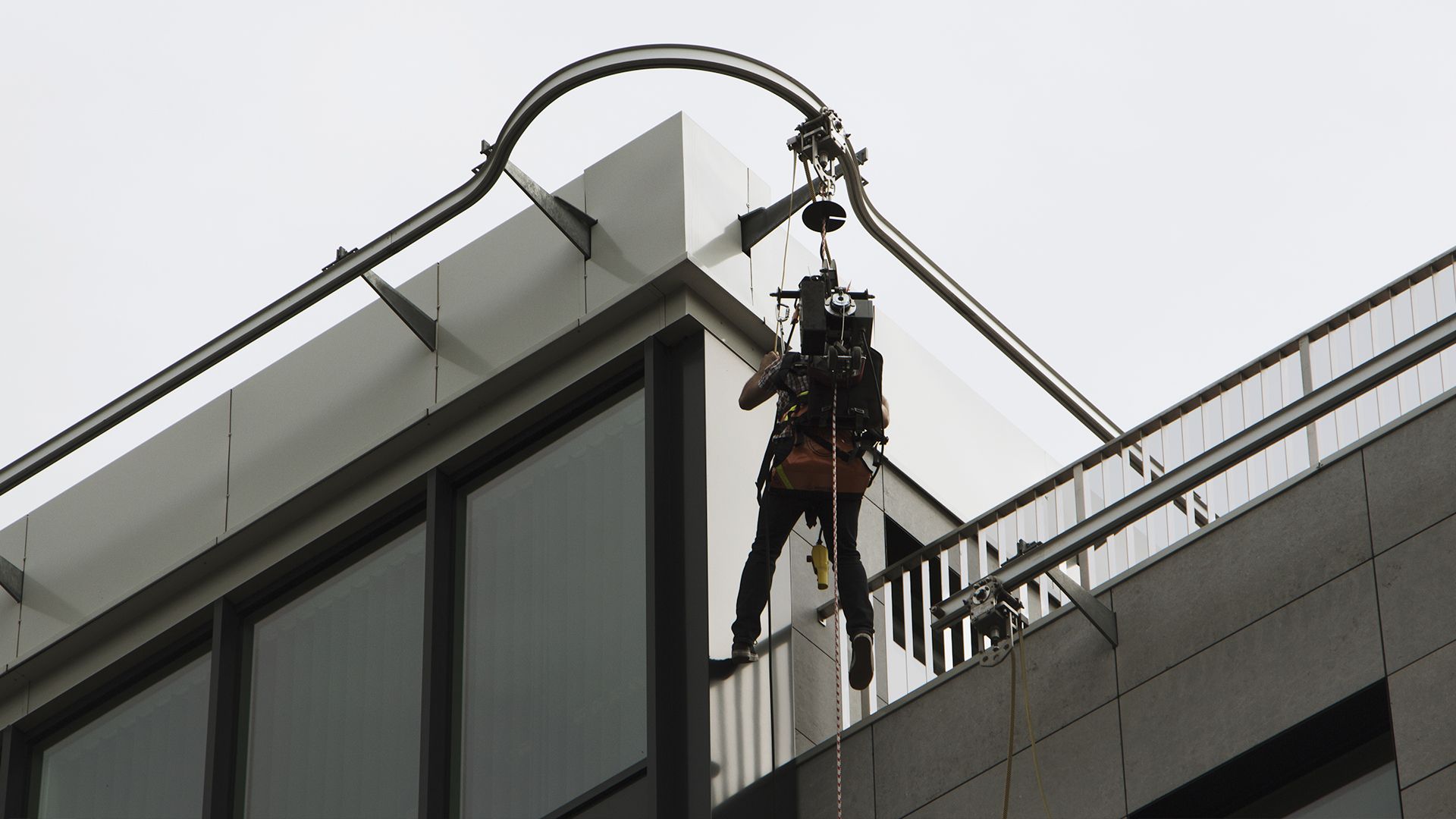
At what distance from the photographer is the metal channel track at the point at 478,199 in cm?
1294

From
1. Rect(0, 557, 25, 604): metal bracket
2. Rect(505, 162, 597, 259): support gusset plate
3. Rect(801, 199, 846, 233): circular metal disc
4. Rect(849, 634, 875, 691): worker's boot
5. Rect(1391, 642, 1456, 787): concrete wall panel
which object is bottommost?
Rect(1391, 642, 1456, 787): concrete wall panel

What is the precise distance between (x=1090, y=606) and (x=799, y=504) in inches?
65.1

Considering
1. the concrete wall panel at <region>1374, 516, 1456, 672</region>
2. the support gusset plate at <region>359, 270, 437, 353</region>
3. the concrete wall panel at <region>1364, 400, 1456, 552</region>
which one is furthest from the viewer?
the support gusset plate at <region>359, 270, 437, 353</region>

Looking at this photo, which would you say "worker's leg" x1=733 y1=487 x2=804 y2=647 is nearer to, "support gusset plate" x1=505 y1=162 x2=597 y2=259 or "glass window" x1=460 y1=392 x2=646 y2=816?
"glass window" x1=460 y1=392 x2=646 y2=816

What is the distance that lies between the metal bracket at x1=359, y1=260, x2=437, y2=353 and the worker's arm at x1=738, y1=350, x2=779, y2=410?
2744 mm

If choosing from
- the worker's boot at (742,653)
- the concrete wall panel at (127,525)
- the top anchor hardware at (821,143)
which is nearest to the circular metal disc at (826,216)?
the top anchor hardware at (821,143)

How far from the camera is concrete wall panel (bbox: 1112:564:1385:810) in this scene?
10.8 m

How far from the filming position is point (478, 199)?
13.7 meters

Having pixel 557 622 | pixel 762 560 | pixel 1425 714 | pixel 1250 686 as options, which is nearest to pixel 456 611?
pixel 557 622

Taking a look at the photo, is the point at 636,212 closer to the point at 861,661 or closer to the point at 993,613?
the point at 861,661

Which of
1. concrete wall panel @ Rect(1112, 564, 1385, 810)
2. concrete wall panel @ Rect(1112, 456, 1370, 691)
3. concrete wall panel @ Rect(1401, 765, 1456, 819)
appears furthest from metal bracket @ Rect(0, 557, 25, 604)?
concrete wall panel @ Rect(1401, 765, 1456, 819)

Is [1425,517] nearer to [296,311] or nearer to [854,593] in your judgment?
[854,593]

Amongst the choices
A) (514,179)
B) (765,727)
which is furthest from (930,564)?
(514,179)

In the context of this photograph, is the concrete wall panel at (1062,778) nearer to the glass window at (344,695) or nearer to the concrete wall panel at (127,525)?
the glass window at (344,695)
